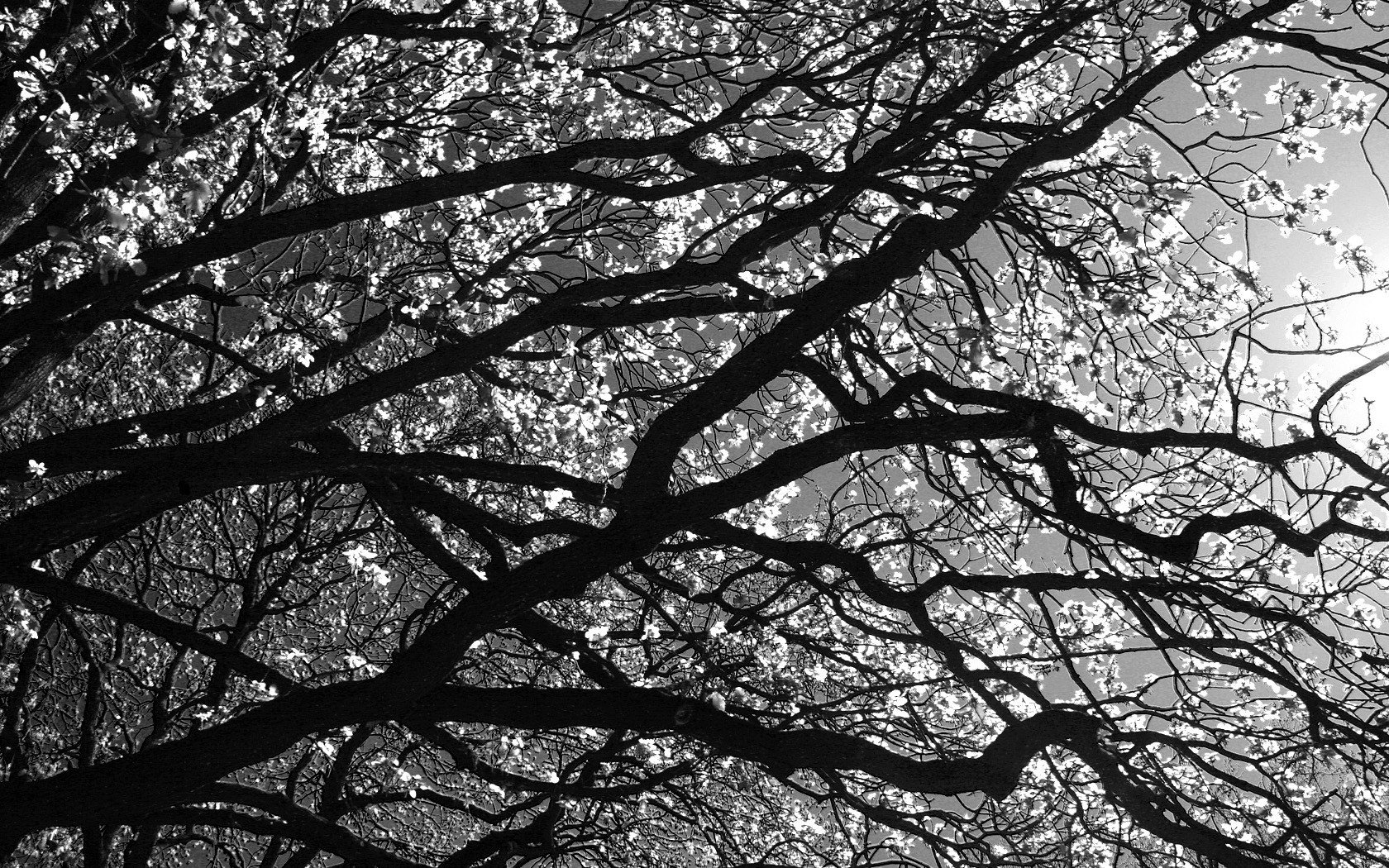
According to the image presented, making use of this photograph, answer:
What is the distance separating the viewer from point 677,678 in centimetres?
678

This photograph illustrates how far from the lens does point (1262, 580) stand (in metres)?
5.71

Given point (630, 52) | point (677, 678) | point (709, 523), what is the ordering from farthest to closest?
point (630, 52), point (677, 678), point (709, 523)

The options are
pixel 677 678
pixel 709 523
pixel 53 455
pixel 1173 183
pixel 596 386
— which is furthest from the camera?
pixel 596 386

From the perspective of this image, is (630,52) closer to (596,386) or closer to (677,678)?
(596,386)

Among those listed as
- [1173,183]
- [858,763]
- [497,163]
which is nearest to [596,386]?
[497,163]

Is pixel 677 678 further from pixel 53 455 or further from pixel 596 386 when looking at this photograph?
pixel 53 455

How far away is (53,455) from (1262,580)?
262 inches

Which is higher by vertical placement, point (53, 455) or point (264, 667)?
point (53, 455)

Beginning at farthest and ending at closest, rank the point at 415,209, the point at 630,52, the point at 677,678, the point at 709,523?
the point at 415,209, the point at 630,52, the point at 677,678, the point at 709,523

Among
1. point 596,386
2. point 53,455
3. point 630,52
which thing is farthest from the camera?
point 630,52

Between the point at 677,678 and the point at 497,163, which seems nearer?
the point at 497,163

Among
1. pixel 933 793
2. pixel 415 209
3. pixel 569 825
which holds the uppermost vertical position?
pixel 415 209

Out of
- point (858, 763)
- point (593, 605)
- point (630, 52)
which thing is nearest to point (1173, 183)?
point (858, 763)

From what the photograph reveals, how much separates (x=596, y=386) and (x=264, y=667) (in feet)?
9.17
